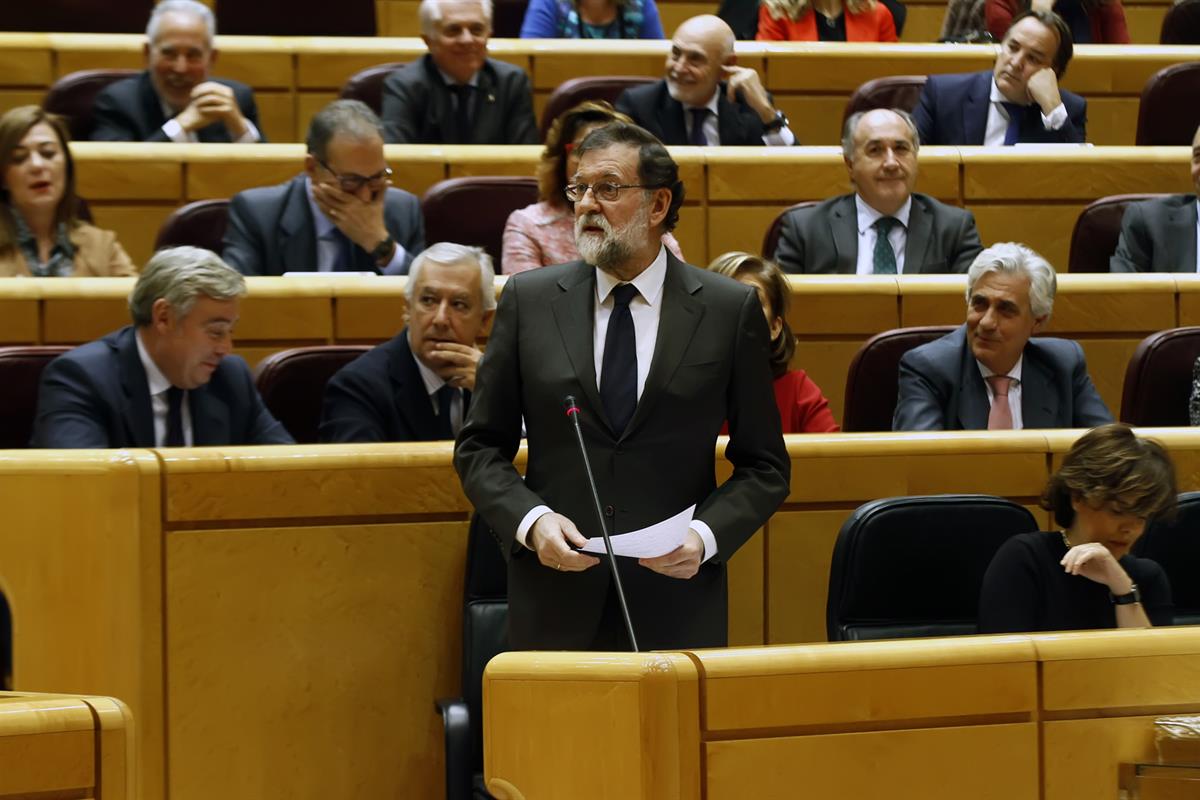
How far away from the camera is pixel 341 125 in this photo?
7.89ft

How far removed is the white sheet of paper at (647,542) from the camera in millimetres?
1438

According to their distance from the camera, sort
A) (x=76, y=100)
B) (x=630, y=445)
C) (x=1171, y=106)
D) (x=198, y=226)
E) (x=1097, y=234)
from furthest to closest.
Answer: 1. (x=1171, y=106)
2. (x=76, y=100)
3. (x=1097, y=234)
4. (x=198, y=226)
5. (x=630, y=445)

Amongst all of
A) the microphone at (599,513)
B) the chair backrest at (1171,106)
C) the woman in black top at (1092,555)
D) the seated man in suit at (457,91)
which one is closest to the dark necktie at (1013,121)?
the chair backrest at (1171,106)

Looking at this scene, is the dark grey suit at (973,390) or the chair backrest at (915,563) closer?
the chair backrest at (915,563)

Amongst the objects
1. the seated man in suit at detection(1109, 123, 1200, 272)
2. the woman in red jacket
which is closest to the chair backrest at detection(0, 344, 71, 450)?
the seated man in suit at detection(1109, 123, 1200, 272)

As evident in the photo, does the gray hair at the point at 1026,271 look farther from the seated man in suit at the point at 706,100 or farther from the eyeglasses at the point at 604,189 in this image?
the seated man in suit at the point at 706,100

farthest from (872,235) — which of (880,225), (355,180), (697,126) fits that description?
(355,180)

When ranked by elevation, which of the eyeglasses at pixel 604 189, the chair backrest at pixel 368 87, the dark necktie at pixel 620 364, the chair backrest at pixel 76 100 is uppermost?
the chair backrest at pixel 368 87

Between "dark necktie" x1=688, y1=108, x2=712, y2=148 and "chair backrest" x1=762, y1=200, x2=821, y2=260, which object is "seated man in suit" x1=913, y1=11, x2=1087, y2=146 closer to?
"dark necktie" x1=688, y1=108, x2=712, y2=148

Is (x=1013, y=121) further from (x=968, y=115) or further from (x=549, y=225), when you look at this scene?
(x=549, y=225)

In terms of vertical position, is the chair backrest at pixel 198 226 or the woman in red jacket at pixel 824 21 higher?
the woman in red jacket at pixel 824 21

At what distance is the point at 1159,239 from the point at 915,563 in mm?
1255

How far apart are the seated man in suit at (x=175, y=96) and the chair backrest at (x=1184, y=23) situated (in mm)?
2148

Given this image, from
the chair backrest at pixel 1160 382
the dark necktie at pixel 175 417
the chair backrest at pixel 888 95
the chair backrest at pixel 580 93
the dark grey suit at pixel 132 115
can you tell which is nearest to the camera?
the dark necktie at pixel 175 417
